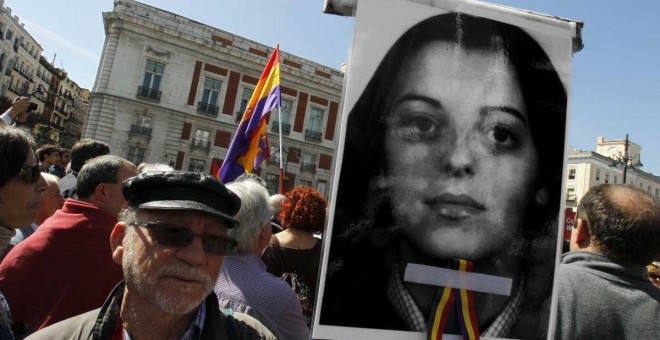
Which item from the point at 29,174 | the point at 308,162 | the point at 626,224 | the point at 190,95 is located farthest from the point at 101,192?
the point at 308,162

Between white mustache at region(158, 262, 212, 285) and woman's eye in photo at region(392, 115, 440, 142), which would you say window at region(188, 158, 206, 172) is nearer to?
white mustache at region(158, 262, 212, 285)

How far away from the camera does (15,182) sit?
165 centimetres

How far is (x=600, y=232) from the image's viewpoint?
1767 millimetres

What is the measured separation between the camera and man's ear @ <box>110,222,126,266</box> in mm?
1441

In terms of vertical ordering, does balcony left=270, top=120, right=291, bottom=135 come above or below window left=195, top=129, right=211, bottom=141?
above

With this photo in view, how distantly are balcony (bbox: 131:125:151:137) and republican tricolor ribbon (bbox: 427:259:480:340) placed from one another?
93.3 ft

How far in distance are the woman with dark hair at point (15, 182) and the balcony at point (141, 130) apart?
27.5m

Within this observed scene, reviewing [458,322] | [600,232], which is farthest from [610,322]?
[458,322]

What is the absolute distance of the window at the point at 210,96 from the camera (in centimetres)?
2952

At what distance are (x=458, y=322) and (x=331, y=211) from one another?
494mm

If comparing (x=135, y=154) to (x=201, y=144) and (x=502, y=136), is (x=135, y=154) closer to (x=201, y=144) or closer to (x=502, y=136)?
(x=201, y=144)

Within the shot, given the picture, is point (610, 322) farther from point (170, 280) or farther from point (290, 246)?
point (290, 246)

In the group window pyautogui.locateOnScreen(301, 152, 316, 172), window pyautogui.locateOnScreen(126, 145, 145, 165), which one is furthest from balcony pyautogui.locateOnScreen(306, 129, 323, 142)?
window pyautogui.locateOnScreen(126, 145, 145, 165)

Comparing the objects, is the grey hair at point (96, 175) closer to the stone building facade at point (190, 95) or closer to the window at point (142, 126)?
the stone building facade at point (190, 95)
